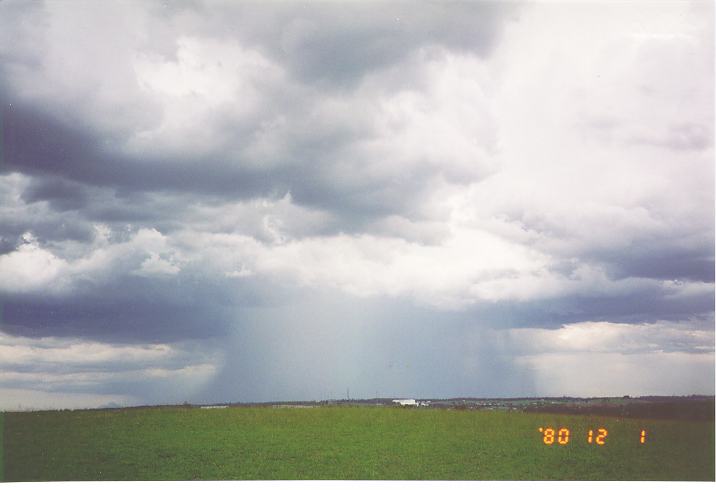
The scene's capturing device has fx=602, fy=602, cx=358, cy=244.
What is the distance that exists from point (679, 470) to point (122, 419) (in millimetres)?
10239

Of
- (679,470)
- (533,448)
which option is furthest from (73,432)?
(679,470)

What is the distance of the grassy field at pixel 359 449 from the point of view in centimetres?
809

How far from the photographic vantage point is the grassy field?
26.6ft

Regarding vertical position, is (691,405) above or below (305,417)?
above

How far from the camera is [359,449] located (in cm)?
983

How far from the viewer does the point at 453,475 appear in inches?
327

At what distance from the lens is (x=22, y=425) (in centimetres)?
1044
